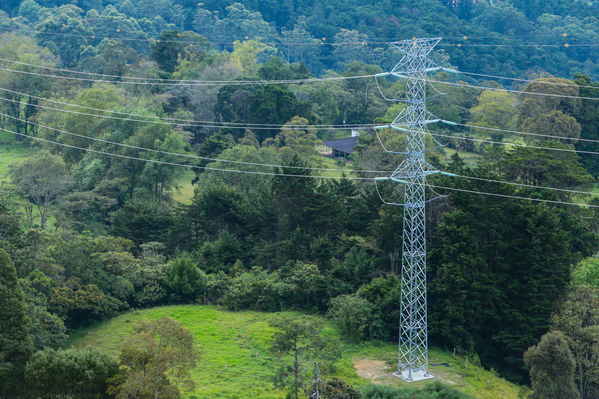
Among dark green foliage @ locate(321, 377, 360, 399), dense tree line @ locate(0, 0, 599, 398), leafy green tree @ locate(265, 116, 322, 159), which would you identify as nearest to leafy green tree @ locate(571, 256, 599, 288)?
dense tree line @ locate(0, 0, 599, 398)

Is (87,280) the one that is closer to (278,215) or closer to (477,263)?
(278,215)

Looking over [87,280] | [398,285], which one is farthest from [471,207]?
[87,280]

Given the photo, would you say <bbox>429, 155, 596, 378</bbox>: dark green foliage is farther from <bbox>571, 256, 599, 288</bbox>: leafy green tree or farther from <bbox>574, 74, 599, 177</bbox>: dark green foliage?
<bbox>574, 74, 599, 177</bbox>: dark green foliage

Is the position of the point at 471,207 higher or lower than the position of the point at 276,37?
lower

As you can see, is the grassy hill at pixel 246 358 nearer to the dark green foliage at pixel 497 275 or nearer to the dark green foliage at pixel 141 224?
the dark green foliage at pixel 497 275

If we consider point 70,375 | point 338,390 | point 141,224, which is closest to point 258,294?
point 141,224

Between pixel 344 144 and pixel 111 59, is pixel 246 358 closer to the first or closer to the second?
pixel 344 144
